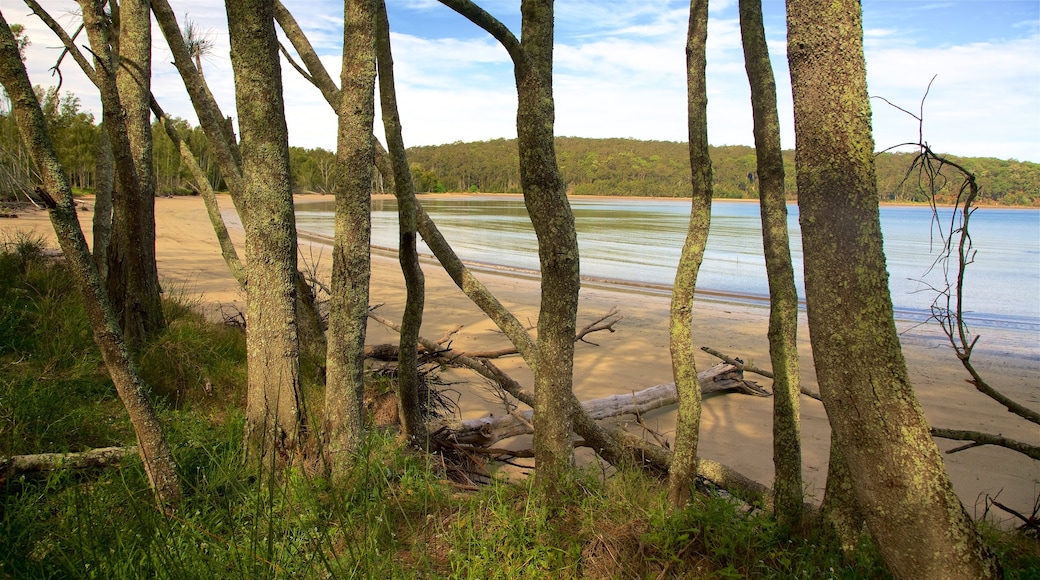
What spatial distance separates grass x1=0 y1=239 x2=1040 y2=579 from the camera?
226cm

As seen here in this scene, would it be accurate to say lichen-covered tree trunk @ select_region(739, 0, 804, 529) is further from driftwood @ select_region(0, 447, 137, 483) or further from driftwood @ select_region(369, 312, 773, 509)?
driftwood @ select_region(0, 447, 137, 483)

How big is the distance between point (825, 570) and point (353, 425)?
2244mm

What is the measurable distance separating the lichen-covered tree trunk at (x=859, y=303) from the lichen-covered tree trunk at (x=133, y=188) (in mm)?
4700

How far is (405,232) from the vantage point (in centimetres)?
366

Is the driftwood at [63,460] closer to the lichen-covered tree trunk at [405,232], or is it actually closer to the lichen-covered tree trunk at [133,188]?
the lichen-covered tree trunk at [405,232]

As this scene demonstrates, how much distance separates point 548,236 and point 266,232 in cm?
147

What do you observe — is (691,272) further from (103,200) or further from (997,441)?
(103,200)

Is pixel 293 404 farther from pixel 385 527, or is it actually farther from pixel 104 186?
pixel 104 186

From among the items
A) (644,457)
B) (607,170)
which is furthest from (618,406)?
(607,170)

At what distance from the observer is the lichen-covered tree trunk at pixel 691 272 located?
3.07m

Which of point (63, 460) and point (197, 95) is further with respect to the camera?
point (197, 95)

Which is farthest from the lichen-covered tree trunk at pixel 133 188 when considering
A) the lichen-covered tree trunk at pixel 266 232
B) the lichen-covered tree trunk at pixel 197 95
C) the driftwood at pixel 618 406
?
the driftwood at pixel 618 406

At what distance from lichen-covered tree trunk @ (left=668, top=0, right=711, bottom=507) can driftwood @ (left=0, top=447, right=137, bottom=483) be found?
2.72 m

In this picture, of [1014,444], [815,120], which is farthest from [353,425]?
[1014,444]
